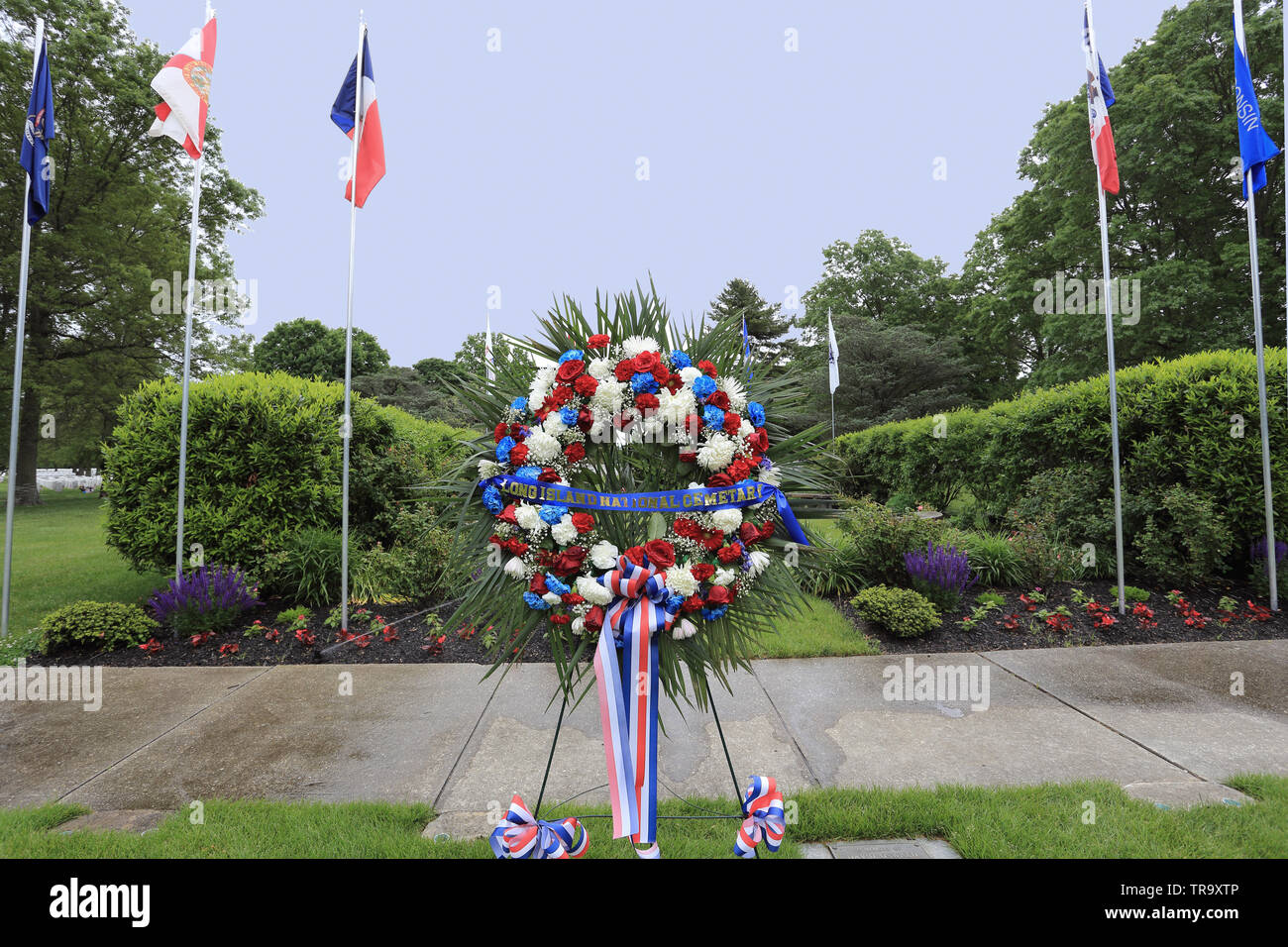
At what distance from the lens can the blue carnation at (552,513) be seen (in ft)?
7.22

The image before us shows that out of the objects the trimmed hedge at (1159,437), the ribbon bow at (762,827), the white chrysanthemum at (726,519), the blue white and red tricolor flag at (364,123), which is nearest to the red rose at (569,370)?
the white chrysanthemum at (726,519)

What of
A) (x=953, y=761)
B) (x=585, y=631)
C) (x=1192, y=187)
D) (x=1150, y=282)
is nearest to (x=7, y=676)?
(x=585, y=631)

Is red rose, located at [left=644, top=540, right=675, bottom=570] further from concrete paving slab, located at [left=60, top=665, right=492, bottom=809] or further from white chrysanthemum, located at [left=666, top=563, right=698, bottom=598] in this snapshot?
concrete paving slab, located at [left=60, top=665, right=492, bottom=809]

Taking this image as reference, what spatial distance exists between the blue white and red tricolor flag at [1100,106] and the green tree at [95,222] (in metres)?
20.8

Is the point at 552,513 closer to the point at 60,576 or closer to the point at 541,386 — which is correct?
the point at 541,386

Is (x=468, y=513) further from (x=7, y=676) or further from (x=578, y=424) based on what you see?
(x=7, y=676)

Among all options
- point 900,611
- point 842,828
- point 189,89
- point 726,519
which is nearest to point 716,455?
point 726,519

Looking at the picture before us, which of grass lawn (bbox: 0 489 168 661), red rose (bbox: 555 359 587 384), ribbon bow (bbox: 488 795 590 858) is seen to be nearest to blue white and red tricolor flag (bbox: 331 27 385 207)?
grass lawn (bbox: 0 489 168 661)

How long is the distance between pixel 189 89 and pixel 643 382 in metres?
5.95

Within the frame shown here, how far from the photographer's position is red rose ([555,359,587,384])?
2299 mm

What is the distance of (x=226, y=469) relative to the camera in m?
5.76

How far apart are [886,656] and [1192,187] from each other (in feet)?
61.9

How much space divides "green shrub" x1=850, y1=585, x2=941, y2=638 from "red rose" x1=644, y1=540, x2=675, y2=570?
3.54 metres

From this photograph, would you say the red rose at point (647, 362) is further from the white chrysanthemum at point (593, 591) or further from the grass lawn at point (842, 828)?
the grass lawn at point (842, 828)
